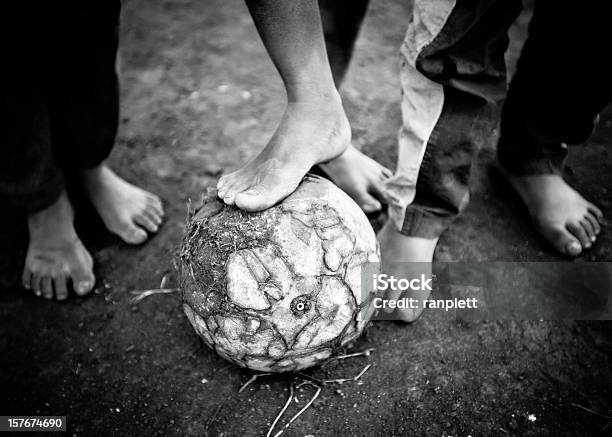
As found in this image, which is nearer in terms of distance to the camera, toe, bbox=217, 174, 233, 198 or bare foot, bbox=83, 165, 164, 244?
toe, bbox=217, 174, 233, 198

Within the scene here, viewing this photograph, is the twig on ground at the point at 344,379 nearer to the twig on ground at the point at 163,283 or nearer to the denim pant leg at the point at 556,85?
the twig on ground at the point at 163,283

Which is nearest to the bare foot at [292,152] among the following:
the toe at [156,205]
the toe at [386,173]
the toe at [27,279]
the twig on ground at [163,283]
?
the toe at [386,173]

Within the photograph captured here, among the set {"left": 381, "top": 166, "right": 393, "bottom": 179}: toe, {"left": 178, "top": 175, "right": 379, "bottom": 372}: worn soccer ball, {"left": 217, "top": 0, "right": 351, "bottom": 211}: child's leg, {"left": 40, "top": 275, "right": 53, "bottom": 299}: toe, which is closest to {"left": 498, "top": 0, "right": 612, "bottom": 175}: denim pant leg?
{"left": 381, "top": 166, "right": 393, "bottom": 179}: toe

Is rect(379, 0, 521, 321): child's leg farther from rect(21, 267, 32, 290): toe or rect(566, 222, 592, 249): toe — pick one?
rect(21, 267, 32, 290): toe

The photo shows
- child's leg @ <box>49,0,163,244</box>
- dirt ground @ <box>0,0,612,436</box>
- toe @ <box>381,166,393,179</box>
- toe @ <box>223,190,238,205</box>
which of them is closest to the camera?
toe @ <box>223,190,238,205</box>

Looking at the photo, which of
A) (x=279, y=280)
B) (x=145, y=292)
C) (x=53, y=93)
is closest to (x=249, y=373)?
(x=279, y=280)

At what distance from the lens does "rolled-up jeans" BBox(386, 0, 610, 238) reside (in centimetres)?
153

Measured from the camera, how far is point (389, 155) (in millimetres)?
2600

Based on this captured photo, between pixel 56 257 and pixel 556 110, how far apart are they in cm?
234

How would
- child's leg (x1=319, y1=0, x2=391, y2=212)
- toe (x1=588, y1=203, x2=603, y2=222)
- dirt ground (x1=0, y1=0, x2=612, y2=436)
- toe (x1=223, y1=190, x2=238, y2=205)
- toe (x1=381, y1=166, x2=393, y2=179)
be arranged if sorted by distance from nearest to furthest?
toe (x1=223, y1=190, x2=238, y2=205)
dirt ground (x1=0, y1=0, x2=612, y2=436)
child's leg (x1=319, y1=0, x2=391, y2=212)
toe (x1=588, y1=203, x2=603, y2=222)
toe (x1=381, y1=166, x2=393, y2=179)

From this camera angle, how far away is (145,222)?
2303mm

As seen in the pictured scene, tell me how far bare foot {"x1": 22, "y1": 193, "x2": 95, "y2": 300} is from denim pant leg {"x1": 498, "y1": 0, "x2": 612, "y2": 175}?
2111 millimetres

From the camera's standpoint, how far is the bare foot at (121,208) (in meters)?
2.27

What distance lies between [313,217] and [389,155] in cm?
120
